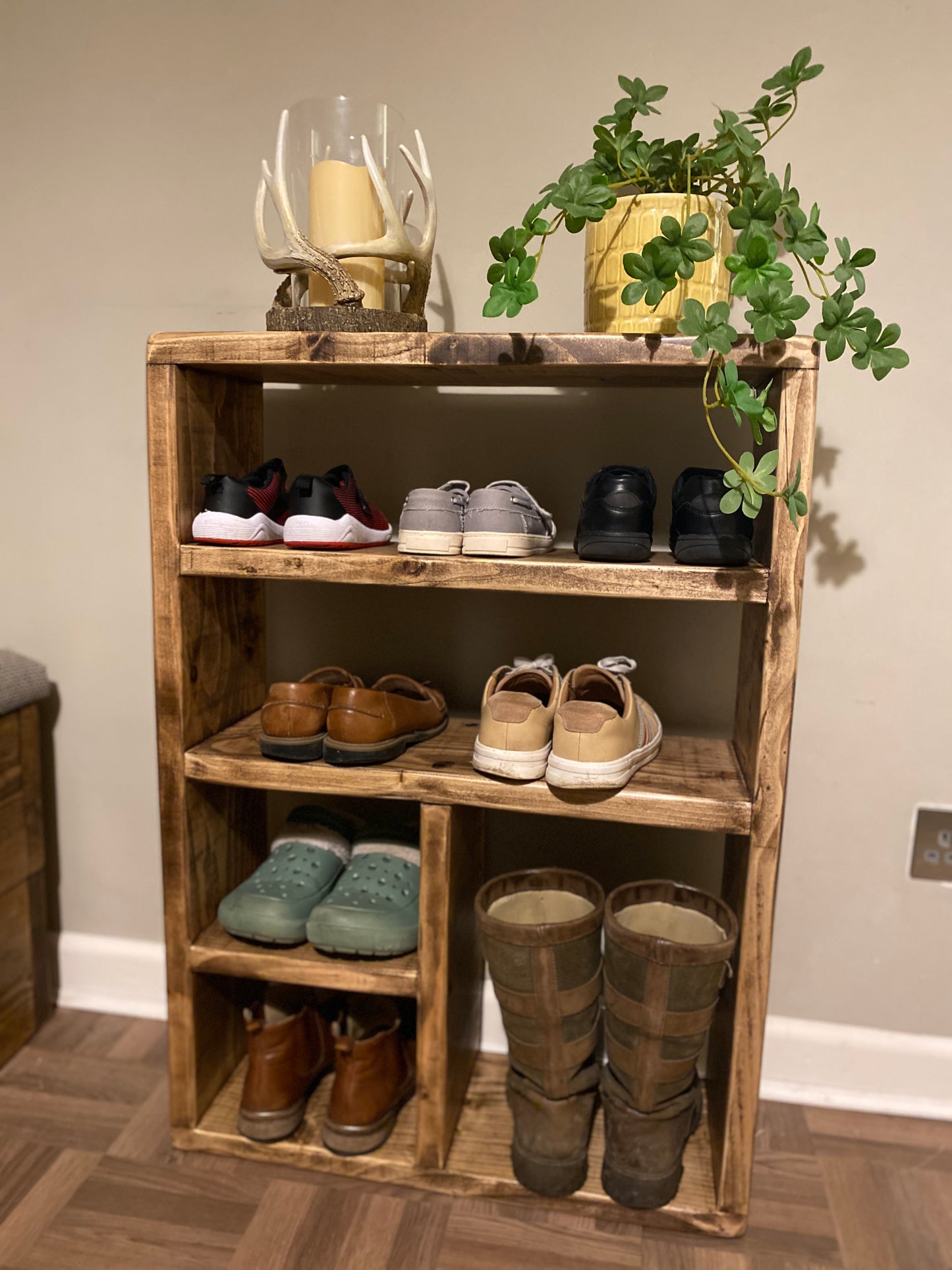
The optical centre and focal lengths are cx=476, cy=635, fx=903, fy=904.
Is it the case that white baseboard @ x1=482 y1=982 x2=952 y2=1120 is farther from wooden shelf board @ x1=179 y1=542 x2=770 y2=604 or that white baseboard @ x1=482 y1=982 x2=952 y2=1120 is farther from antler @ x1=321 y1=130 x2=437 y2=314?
antler @ x1=321 y1=130 x2=437 y2=314

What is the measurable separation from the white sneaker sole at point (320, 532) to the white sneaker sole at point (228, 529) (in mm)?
40

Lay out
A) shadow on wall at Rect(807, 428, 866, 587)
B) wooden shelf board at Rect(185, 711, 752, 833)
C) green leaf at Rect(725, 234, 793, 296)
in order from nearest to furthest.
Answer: green leaf at Rect(725, 234, 793, 296)
wooden shelf board at Rect(185, 711, 752, 833)
shadow on wall at Rect(807, 428, 866, 587)

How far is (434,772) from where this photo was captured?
1258mm

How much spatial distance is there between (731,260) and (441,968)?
99cm

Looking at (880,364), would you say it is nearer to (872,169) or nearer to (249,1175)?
(872,169)

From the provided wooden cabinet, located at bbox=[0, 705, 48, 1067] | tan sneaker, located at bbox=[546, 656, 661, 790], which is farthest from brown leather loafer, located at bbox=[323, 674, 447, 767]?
wooden cabinet, located at bbox=[0, 705, 48, 1067]

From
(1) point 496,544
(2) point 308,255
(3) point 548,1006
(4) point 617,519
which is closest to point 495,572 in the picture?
(1) point 496,544

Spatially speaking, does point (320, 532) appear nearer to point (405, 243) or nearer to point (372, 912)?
point (405, 243)

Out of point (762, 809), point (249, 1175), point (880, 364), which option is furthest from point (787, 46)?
point (249, 1175)

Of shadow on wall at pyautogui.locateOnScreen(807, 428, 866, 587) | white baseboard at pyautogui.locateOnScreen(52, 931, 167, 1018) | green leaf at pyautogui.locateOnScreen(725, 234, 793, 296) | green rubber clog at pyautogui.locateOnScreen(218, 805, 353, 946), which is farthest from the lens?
white baseboard at pyautogui.locateOnScreen(52, 931, 167, 1018)

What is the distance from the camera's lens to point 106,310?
1.60m

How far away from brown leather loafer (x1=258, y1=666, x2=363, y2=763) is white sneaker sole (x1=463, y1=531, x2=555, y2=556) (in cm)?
32

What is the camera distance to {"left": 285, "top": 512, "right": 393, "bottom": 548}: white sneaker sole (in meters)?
1.24

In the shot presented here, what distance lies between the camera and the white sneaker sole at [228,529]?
1253 mm
